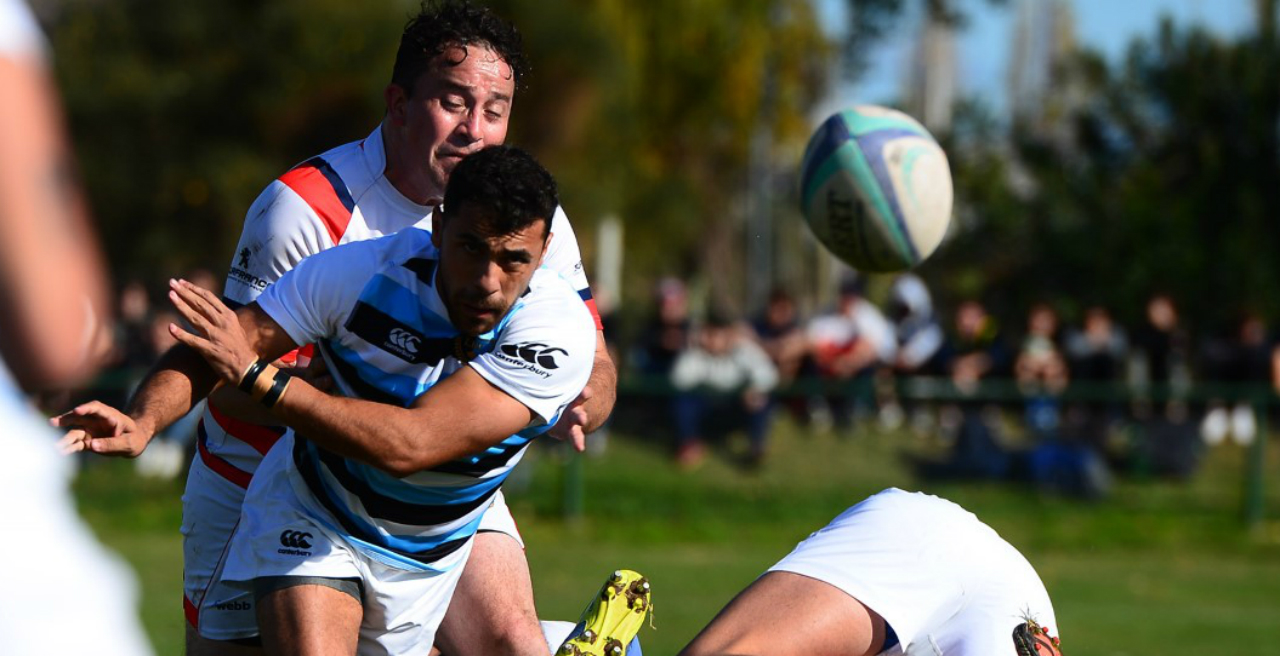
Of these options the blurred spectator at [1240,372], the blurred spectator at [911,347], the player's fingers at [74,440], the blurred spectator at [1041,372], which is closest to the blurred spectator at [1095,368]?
the blurred spectator at [1041,372]

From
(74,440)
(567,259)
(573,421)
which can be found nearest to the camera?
(74,440)

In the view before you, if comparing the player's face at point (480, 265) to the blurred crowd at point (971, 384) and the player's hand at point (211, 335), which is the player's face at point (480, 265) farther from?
the blurred crowd at point (971, 384)

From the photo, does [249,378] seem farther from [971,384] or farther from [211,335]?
[971,384]

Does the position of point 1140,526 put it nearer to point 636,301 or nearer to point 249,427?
point 249,427

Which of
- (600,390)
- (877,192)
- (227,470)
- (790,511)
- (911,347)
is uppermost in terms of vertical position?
(877,192)

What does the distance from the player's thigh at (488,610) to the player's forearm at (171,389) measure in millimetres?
1117

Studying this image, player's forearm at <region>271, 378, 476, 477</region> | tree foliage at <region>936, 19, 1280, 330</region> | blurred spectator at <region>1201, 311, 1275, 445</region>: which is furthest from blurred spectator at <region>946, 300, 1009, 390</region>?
player's forearm at <region>271, 378, 476, 477</region>

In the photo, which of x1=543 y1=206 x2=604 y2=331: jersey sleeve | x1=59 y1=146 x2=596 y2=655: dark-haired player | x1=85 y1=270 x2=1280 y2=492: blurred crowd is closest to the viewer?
x1=59 y1=146 x2=596 y2=655: dark-haired player

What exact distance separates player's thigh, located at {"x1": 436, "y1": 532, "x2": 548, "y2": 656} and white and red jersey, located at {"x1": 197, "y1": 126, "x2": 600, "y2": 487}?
2.29 feet

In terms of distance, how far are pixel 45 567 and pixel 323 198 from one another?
2413 millimetres

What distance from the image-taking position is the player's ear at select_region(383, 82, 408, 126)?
189 inches

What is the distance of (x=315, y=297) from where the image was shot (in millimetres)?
4070

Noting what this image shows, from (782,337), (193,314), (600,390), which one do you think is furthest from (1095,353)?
(193,314)

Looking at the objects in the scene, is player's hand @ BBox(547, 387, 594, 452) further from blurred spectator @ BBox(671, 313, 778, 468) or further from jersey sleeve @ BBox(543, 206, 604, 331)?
blurred spectator @ BBox(671, 313, 778, 468)
